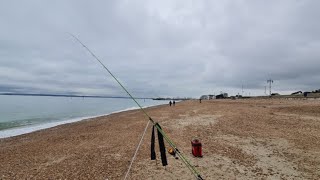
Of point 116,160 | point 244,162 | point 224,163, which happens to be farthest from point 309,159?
point 116,160

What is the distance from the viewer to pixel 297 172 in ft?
30.6

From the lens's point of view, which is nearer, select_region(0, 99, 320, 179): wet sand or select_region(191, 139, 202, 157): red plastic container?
select_region(0, 99, 320, 179): wet sand

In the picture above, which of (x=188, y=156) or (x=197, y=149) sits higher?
(x=197, y=149)

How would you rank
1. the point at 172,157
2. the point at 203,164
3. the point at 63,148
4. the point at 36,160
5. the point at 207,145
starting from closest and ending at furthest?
the point at 203,164 → the point at 172,157 → the point at 36,160 → the point at 207,145 → the point at 63,148

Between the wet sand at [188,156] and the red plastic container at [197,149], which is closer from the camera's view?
the wet sand at [188,156]

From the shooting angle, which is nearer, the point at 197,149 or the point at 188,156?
the point at 197,149

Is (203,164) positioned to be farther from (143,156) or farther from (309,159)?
(309,159)

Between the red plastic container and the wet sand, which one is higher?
the red plastic container

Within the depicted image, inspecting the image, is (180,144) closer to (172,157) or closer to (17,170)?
(172,157)

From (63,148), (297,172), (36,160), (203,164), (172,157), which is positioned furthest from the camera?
(63,148)

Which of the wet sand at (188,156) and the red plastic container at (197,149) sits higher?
the red plastic container at (197,149)

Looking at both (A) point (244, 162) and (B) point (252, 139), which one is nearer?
(A) point (244, 162)

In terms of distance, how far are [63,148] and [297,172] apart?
11.6 m

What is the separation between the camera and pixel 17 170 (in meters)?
10.8
